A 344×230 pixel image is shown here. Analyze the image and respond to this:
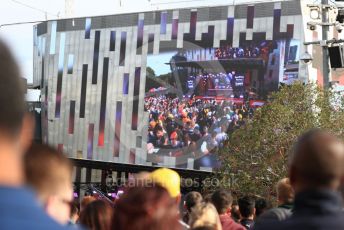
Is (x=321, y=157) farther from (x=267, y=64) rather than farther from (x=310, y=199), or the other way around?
(x=267, y=64)

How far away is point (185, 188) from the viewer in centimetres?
3750

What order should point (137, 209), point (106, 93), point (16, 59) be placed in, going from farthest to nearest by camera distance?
point (106, 93) < point (137, 209) < point (16, 59)

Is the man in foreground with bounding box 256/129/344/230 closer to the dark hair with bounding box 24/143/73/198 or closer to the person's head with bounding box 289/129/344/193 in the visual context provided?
the person's head with bounding box 289/129/344/193

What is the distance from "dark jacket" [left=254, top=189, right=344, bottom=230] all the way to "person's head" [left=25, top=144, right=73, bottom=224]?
2.80 ft

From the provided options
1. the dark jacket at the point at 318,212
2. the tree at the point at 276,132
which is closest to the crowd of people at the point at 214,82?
the tree at the point at 276,132

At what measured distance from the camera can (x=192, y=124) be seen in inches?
1432

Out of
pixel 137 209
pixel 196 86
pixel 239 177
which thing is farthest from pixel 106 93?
pixel 137 209

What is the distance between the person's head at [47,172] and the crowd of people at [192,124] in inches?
1267

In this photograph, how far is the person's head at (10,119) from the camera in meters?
1.16

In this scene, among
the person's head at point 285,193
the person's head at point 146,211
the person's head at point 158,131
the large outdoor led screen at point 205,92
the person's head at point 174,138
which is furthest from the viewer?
the person's head at point 158,131

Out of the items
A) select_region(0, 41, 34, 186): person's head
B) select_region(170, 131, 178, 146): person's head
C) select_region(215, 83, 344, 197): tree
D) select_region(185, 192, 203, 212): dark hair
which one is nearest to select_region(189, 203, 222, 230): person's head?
Answer: select_region(185, 192, 203, 212): dark hair

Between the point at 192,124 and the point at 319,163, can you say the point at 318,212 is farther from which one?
the point at 192,124

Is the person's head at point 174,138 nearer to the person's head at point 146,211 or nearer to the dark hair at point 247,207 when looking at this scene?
the dark hair at point 247,207

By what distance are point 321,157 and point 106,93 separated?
39.8m
